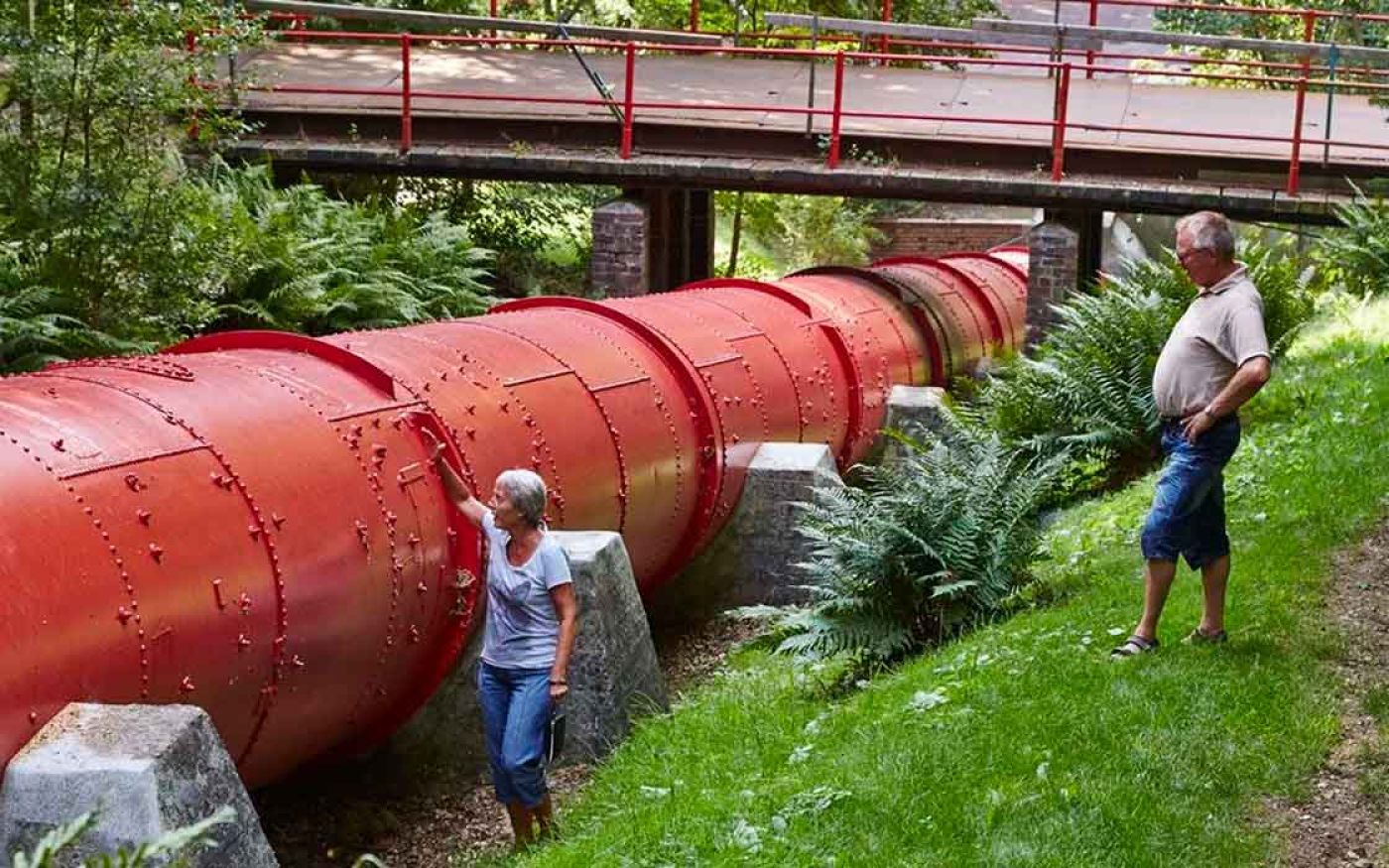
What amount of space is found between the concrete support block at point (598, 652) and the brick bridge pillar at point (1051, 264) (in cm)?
980

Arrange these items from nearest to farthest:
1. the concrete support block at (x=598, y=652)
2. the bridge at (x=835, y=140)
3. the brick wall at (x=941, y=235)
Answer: the concrete support block at (x=598, y=652) < the bridge at (x=835, y=140) < the brick wall at (x=941, y=235)

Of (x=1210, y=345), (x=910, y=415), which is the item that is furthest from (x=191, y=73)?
(x=1210, y=345)

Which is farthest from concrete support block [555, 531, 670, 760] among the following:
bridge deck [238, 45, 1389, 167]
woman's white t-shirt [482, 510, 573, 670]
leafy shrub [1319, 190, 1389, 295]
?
leafy shrub [1319, 190, 1389, 295]

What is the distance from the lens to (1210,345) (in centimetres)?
635

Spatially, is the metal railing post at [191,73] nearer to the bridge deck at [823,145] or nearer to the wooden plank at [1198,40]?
the bridge deck at [823,145]

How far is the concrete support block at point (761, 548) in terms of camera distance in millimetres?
10156

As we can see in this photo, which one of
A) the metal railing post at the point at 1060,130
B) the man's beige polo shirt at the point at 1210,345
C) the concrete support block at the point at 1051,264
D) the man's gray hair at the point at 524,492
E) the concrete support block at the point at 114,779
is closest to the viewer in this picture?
the concrete support block at the point at 114,779

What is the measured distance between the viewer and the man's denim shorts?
253 inches

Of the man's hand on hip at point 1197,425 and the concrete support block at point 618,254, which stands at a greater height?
the man's hand on hip at point 1197,425

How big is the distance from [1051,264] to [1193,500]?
406 inches

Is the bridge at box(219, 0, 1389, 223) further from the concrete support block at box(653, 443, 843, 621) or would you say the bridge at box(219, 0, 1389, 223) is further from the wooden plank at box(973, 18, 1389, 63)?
the concrete support block at box(653, 443, 843, 621)

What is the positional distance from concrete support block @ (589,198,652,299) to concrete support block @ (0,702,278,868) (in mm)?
12015

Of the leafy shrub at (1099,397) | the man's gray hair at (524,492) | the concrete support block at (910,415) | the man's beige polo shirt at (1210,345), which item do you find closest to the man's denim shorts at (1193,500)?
the man's beige polo shirt at (1210,345)

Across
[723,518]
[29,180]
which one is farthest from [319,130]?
[723,518]
